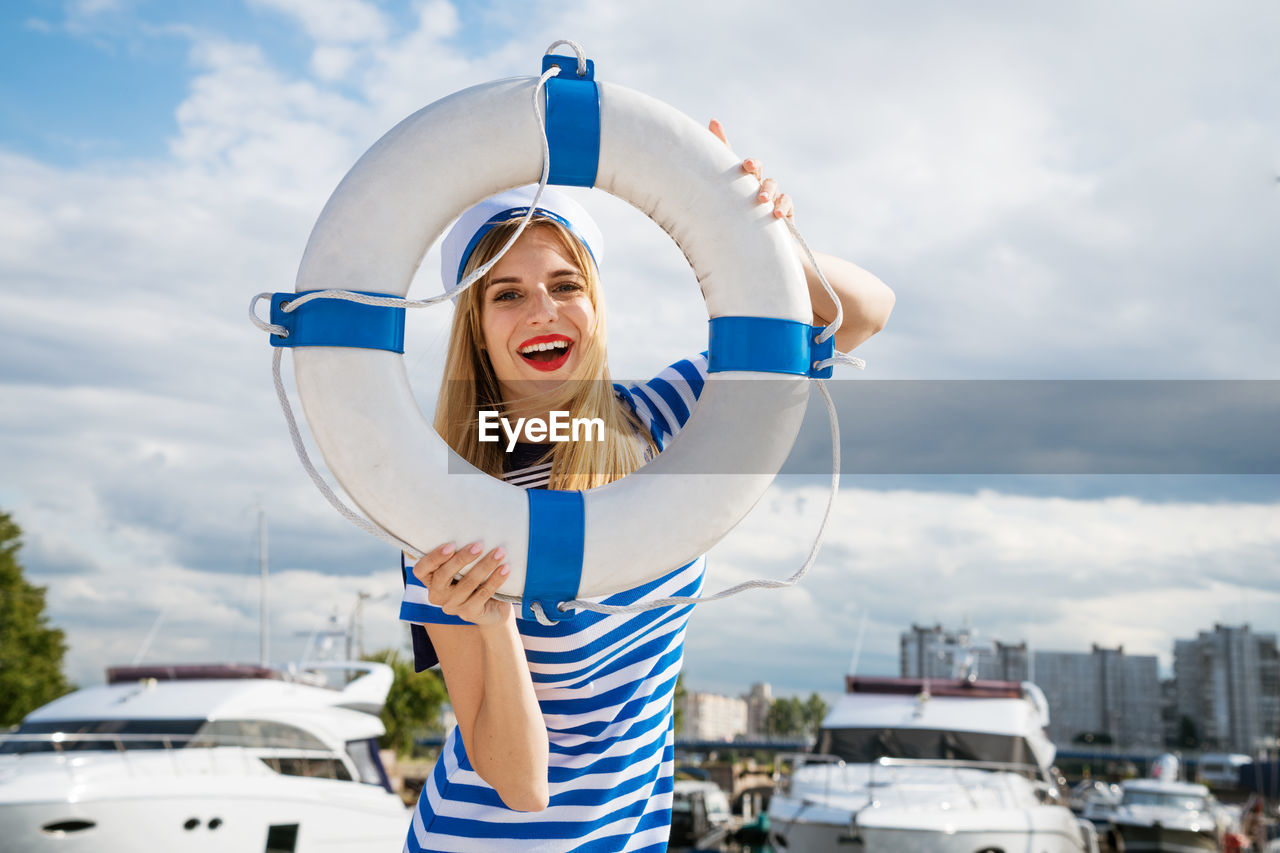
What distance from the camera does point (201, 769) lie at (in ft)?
22.3

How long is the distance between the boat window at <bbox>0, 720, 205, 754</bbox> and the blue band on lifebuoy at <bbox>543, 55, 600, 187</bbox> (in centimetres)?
638

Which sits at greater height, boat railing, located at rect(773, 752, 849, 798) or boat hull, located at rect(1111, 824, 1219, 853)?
boat railing, located at rect(773, 752, 849, 798)

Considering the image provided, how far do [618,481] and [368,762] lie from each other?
689 cm

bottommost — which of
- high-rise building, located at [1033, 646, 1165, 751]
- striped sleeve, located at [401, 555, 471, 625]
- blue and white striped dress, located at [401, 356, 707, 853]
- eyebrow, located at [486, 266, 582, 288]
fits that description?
high-rise building, located at [1033, 646, 1165, 751]

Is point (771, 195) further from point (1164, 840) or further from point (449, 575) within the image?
point (1164, 840)

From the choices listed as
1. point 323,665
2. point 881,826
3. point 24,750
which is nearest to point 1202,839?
point 881,826

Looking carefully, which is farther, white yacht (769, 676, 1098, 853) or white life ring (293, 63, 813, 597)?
white yacht (769, 676, 1098, 853)

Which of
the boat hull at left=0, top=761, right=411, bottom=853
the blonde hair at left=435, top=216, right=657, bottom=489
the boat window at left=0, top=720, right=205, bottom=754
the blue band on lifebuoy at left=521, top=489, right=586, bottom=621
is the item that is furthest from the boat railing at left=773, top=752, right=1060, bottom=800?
the blue band on lifebuoy at left=521, top=489, right=586, bottom=621

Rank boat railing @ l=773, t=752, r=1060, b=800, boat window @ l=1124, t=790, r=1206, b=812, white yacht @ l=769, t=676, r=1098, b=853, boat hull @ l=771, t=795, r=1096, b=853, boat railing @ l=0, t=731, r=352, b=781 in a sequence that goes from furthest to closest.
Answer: boat window @ l=1124, t=790, r=1206, b=812
boat railing @ l=773, t=752, r=1060, b=800
white yacht @ l=769, t=676, r=1098, b=853
boat hull @ l=771, t=795, r=1096, b=853
boat railing @ l=0, t=731, r=352, b=781

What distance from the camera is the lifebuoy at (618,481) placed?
5.04 ft

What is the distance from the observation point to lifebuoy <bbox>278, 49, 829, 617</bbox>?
1.54 meters

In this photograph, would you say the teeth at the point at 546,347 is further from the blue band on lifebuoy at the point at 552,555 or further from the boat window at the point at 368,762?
the boat window at the point at 368,762

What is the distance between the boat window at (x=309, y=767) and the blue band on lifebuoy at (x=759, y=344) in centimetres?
642

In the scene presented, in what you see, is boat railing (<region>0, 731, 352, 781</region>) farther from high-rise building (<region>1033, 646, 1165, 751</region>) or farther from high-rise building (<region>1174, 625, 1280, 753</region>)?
high-rise building (<region>1033, 646, 1165, 751</region>)
